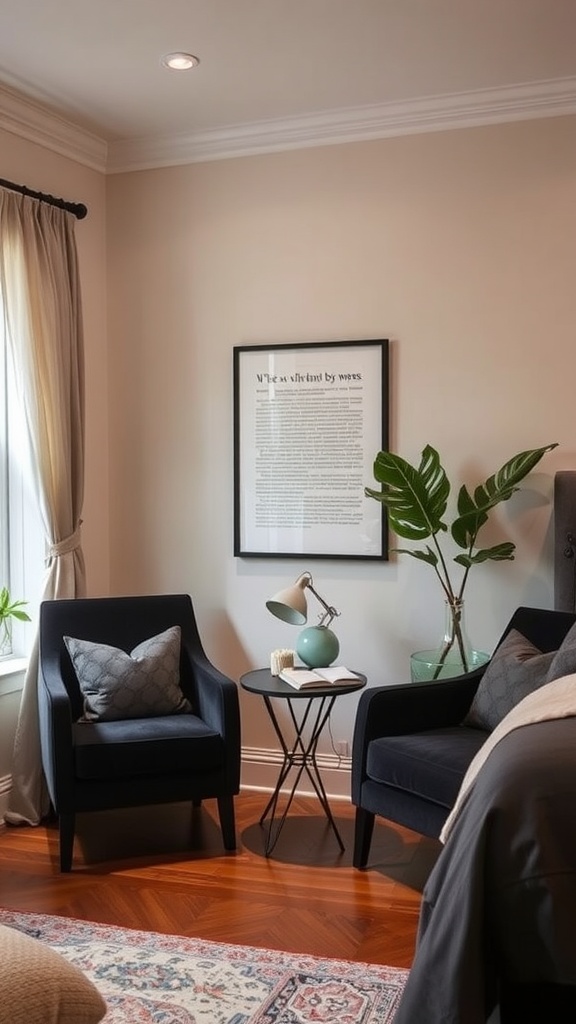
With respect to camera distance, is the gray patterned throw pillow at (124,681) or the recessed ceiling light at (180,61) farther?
the gray patterned throw pillow at (124,681)

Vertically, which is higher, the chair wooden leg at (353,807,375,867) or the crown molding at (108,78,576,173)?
the crown molding at (108,78,576,173)

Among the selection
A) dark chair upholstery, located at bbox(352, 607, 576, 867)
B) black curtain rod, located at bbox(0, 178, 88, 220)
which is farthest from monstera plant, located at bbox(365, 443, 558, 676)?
black curtain rod, located at bbox(0, 178, 88, 220)

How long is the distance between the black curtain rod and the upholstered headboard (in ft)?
7.53

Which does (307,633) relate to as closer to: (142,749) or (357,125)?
(142,749)

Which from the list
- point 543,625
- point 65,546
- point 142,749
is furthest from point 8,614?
point 543,625

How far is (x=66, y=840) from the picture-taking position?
3398mm

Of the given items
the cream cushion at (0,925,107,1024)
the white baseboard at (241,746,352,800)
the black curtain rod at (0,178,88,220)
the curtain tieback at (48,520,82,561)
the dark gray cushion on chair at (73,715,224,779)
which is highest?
the black curtain rod at (0,178,88,220)

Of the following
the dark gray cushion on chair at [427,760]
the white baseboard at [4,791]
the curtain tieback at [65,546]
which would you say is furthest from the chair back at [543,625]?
the white baseboard at [4,791]

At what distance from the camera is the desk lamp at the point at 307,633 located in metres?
3.69

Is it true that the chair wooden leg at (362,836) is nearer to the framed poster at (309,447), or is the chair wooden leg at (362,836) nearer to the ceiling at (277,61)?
the framed poster at (309,447)

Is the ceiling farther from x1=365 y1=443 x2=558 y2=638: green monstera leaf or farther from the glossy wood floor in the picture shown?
the glossy wood floor

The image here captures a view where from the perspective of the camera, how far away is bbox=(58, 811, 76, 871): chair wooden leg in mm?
3396

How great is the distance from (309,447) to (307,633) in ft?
2.79

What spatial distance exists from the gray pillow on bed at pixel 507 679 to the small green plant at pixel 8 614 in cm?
184
